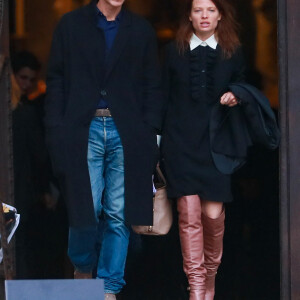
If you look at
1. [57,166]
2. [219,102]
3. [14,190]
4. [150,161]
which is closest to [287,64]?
[219,102]

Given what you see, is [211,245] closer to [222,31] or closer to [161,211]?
[161,211]

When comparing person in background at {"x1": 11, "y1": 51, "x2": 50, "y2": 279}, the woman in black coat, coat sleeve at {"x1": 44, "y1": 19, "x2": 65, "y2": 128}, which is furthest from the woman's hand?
person in background at {"x1": 11, "y1": 51, "x2": 50, "y2": 279}

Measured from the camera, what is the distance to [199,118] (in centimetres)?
625

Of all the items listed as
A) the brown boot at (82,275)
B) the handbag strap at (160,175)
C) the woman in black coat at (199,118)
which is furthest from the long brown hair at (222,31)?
the brown boot at (82,275)

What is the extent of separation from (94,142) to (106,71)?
417 millimetres

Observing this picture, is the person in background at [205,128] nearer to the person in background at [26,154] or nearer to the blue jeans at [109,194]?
the blue jeans at [109,194]

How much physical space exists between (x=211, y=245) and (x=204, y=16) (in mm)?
1382

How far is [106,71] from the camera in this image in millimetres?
5988

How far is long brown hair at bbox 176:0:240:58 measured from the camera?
626 cm

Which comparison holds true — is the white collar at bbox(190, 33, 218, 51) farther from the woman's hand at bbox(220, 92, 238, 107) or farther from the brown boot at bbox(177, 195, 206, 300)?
the brown boot at bbox(177, 195, 206, 300)

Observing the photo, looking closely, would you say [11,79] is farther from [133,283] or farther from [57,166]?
[133,283]

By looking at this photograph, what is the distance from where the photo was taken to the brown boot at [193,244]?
6.12 meters

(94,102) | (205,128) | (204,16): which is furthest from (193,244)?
(204,16)

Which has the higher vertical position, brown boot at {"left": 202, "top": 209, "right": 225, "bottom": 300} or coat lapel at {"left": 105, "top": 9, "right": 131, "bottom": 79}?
coat lapel at {"left": 105, "top": 9, "right": 131, "bottom": 79}
